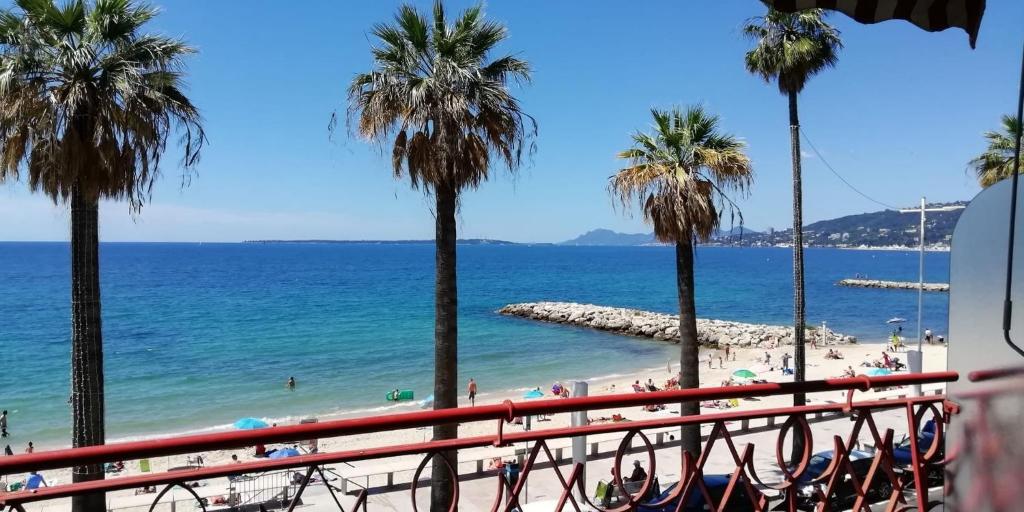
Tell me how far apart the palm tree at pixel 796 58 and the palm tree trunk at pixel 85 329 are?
1611cm

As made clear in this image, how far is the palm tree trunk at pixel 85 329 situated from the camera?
968 cm

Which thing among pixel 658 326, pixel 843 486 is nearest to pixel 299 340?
pixel 658 326

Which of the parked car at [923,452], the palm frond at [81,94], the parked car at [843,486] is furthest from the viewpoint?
the palm frond at [81,94]

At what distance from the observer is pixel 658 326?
2431 inches

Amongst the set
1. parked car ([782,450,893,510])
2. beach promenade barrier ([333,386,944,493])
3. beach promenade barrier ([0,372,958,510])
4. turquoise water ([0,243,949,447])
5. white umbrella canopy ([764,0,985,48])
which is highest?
white umbrella canopy ([764,0,985,48])

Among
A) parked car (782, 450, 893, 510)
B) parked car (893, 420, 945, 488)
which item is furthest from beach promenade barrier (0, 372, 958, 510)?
parked car (893, 420, 945, 488)

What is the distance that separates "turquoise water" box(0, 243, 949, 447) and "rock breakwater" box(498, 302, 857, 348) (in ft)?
10.4

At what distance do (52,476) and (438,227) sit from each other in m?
18.2

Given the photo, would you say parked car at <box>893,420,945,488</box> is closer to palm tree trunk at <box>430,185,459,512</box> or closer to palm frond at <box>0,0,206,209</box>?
palm tree trunk at <box>430,185,459,512</box>

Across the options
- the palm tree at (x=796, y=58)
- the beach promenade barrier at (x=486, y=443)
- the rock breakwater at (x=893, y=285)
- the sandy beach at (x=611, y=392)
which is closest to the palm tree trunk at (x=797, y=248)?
the palm tree at (x=796, y=58)

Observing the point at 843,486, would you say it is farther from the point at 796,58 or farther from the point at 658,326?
the point at 658,326

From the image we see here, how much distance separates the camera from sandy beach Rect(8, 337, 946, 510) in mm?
19484

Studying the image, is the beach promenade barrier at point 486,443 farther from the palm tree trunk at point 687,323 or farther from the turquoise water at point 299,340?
the turquoise water at point 299,340

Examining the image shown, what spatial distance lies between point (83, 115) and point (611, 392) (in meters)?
30.7
